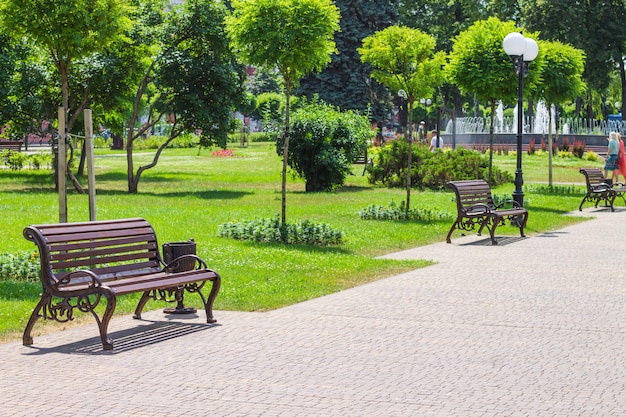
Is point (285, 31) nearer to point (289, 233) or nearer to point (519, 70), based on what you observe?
point (289, 233)

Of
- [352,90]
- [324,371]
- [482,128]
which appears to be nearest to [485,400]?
[324,371]

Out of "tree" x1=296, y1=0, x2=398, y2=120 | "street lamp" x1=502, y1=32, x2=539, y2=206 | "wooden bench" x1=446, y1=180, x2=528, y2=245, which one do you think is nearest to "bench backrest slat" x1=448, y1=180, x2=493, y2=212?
"wooden bench" x1=446, y1=180, x2=528, y2=245

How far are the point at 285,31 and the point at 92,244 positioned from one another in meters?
7.66

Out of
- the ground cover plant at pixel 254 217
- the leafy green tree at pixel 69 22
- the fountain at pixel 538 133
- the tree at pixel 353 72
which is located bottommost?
the ground cover plant at pixel 254 217

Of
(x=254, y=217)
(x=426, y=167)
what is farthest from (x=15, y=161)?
(x=254, y=217)

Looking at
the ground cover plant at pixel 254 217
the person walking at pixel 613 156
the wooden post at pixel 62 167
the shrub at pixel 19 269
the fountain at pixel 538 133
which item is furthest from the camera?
the fountain at pixel 538 133

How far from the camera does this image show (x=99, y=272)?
29.6 ft

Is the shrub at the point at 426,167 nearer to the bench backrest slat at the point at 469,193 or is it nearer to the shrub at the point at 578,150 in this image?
the bench backrest slat at the point at 469,193

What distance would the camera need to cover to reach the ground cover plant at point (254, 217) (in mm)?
11273

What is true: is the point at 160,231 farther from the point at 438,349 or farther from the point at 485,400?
the point at 485,400

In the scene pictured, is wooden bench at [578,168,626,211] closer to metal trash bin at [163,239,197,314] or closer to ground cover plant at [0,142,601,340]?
ground cover plant at [0,142,601,340]

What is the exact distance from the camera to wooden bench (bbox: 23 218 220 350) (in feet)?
27.1

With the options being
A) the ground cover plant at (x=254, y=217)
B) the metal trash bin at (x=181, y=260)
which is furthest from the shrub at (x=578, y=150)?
the metal trash bin at (x=181, y=260)

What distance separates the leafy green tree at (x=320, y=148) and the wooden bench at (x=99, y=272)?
1882 centimetres
